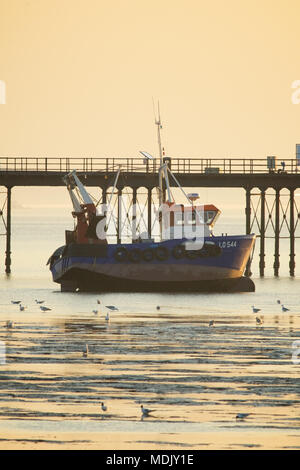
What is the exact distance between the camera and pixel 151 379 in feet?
111

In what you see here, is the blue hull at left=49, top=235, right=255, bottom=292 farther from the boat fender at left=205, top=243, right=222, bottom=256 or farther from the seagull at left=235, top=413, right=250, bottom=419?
the seagull at left=235, top=413, right=250, bottom=419

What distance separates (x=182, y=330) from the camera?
48.8m

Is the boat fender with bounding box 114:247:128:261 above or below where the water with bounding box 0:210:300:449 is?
above

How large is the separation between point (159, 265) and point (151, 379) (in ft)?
123

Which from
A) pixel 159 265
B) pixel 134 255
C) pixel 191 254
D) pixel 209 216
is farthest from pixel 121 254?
pixel 209 216

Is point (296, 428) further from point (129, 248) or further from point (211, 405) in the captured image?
point (129, 248)

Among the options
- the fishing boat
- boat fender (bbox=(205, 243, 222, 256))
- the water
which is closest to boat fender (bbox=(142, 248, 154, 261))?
the fishing boat

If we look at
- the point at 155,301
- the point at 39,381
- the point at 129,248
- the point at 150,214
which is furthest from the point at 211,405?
the point at 150,214

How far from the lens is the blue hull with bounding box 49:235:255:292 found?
7069 cm

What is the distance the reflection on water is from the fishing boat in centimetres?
1420

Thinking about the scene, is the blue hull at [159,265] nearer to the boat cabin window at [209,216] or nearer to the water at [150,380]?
the boat cabin window at [209,216]

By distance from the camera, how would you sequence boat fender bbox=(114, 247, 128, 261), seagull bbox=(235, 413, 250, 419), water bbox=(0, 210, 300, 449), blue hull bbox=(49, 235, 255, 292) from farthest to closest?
boat fender bbox=(114, 247, 128, 261)
blue hull bbox=(49, 235, 255, 292)
seagull bbox=(235, 413, 250, 419)
water bbox=(0, 210, 300, 449)

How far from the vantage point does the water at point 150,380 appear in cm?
2645
